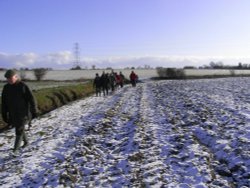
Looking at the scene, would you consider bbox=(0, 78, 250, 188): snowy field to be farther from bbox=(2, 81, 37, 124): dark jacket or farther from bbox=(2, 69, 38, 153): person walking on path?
bbox=(2, 81, 37, 124): dark jacket

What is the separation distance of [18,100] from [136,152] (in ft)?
11.9

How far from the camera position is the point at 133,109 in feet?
72.5

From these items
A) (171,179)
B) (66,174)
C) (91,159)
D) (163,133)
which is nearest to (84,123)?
(163,133)

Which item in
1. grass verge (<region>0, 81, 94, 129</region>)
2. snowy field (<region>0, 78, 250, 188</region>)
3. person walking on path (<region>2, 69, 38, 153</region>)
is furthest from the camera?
grass verge (<region>0, 81, 94, 129</region>)

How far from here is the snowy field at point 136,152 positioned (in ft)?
30.8

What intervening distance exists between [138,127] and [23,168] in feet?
20.3

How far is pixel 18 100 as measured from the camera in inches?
462

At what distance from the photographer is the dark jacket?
11734 mm

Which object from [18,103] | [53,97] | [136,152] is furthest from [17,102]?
[53,97]

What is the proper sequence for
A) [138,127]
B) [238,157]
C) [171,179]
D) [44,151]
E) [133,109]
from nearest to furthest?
[171,179] → [238,157] → [44,151] → [138,127] → [133,109]

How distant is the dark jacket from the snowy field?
1.19m

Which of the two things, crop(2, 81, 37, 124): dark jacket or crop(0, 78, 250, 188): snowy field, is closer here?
crop(0, 78, 250, 188): snowy field

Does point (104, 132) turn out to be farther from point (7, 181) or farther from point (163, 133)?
point (7, 181)

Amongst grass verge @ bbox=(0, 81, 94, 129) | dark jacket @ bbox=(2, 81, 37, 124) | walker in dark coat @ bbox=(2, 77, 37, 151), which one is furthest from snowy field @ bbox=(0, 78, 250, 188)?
grass verge @ bbox=(0, 81, 94, 129)
